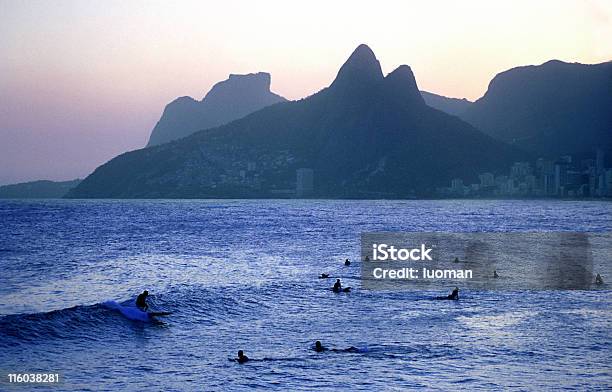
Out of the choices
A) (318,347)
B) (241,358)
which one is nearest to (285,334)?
A: (318,347)

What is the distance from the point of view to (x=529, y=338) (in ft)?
106

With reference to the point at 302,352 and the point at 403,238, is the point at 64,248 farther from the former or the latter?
the point at 302,352

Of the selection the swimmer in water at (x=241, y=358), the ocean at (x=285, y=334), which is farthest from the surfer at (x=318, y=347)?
the swimmer in water at (x=241, y=358)

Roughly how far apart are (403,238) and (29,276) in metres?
65.7

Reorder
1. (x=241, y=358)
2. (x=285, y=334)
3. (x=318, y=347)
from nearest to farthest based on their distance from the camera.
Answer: (x=241, y=358) → (x=318, y=347) → (x=285, y=334)

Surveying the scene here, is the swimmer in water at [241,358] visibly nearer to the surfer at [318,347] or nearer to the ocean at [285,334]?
the ocean at [285,334]

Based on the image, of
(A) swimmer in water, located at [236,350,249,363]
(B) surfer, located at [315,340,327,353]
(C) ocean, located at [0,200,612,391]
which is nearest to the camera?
(C) ocean, located at [0,200,612,391]

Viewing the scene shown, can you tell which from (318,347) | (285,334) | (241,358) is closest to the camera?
(241,358)

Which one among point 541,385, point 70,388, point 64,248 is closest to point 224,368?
point 70,388

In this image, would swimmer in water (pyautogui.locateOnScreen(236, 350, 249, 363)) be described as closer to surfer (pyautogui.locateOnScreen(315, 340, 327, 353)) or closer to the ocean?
the ocean

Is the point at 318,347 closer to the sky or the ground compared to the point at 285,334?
closer to the sky

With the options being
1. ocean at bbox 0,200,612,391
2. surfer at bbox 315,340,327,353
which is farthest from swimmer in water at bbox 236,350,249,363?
surfer at bbox 315,340,327,353

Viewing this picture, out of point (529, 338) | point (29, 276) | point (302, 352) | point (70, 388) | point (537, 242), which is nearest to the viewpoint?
point (70, 388)

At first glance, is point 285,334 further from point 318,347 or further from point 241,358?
point 241,358
